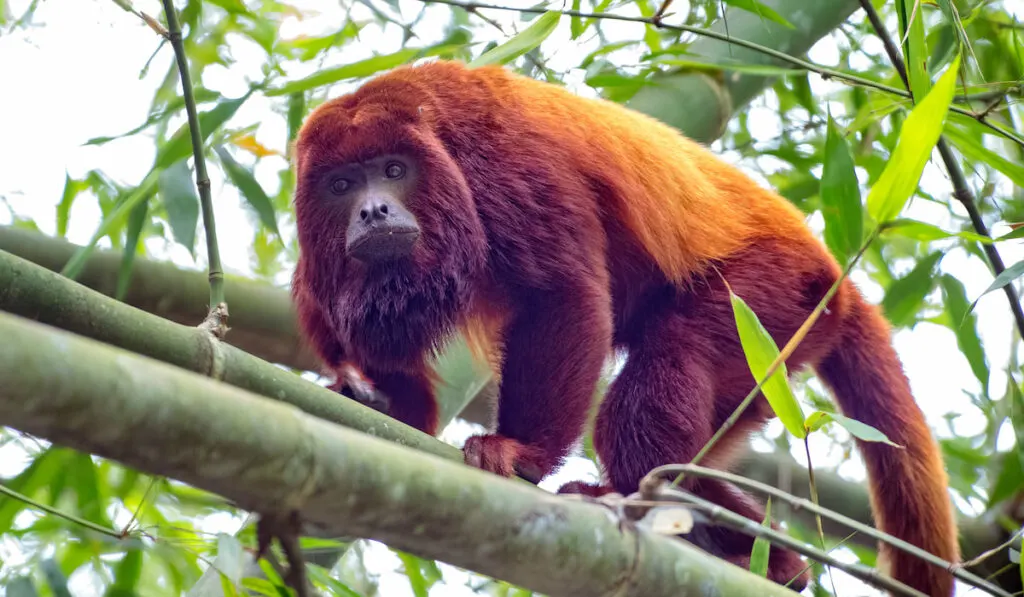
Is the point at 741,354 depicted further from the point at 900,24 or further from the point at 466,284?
the point at 900,24

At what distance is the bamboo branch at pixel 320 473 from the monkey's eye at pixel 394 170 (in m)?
1.78

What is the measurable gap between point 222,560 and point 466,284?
55.0 inches

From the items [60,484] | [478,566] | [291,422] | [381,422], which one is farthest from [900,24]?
[60,484]

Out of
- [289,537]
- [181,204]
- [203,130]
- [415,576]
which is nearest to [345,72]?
[203,130]

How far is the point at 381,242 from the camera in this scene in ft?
9.03

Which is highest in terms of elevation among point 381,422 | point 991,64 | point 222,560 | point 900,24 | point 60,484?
point 900,24

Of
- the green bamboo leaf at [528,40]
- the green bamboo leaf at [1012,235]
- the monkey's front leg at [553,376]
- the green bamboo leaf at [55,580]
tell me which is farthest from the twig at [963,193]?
the green bamboo leaf at [55,580]

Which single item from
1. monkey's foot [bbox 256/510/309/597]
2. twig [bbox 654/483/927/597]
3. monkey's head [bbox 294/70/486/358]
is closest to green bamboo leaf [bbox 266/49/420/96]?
monkey's head [bbox 294/70/486/358]

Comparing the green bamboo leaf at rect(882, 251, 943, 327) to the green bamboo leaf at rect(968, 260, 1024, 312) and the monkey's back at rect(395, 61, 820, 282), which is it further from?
the green bamboo leaf at rect(968, 260, 1024, 312)

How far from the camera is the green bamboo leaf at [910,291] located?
10.0 feet

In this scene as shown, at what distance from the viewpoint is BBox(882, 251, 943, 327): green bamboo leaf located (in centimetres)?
306

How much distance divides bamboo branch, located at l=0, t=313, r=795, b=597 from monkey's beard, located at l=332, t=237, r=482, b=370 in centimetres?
167

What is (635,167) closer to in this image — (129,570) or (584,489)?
(584,489)

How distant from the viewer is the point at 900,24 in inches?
82.4
